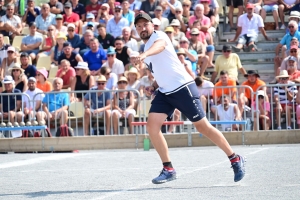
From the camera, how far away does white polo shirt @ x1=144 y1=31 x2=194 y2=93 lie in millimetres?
9156

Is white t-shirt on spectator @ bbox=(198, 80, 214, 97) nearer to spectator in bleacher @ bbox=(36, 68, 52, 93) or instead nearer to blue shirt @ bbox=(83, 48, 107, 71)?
blue shirt @ bbox=(83, 48, 107, 71)

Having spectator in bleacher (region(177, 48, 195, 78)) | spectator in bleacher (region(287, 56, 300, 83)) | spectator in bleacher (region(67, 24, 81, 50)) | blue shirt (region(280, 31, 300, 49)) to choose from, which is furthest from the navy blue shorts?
spectator in bleacher (region(67, 24, 81, 50))

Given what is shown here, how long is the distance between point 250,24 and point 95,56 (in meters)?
4.18

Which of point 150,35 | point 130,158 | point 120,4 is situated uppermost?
point 120,4

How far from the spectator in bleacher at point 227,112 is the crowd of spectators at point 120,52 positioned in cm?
2

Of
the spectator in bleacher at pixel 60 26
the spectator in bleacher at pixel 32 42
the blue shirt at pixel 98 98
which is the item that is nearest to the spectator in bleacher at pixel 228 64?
the blue shirt at pixel 98 98

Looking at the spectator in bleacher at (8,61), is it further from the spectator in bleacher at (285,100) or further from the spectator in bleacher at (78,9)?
the spectator in bleacher at (285,100)

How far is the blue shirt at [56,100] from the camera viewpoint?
1836cm

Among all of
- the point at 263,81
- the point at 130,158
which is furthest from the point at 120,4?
the point at 130,158

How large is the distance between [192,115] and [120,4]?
1550cm

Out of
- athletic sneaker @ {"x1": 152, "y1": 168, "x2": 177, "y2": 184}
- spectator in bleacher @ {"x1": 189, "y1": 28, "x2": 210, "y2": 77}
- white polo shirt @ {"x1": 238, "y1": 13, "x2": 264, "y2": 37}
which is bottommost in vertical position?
athletic sneaker @ {"x1": 152, "y1": 168, "x2": 177, "y2": 184}

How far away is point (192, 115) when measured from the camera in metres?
9.09

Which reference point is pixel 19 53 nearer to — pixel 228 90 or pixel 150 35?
pixel 228 90

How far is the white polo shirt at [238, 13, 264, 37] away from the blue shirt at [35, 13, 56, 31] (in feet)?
19.0
